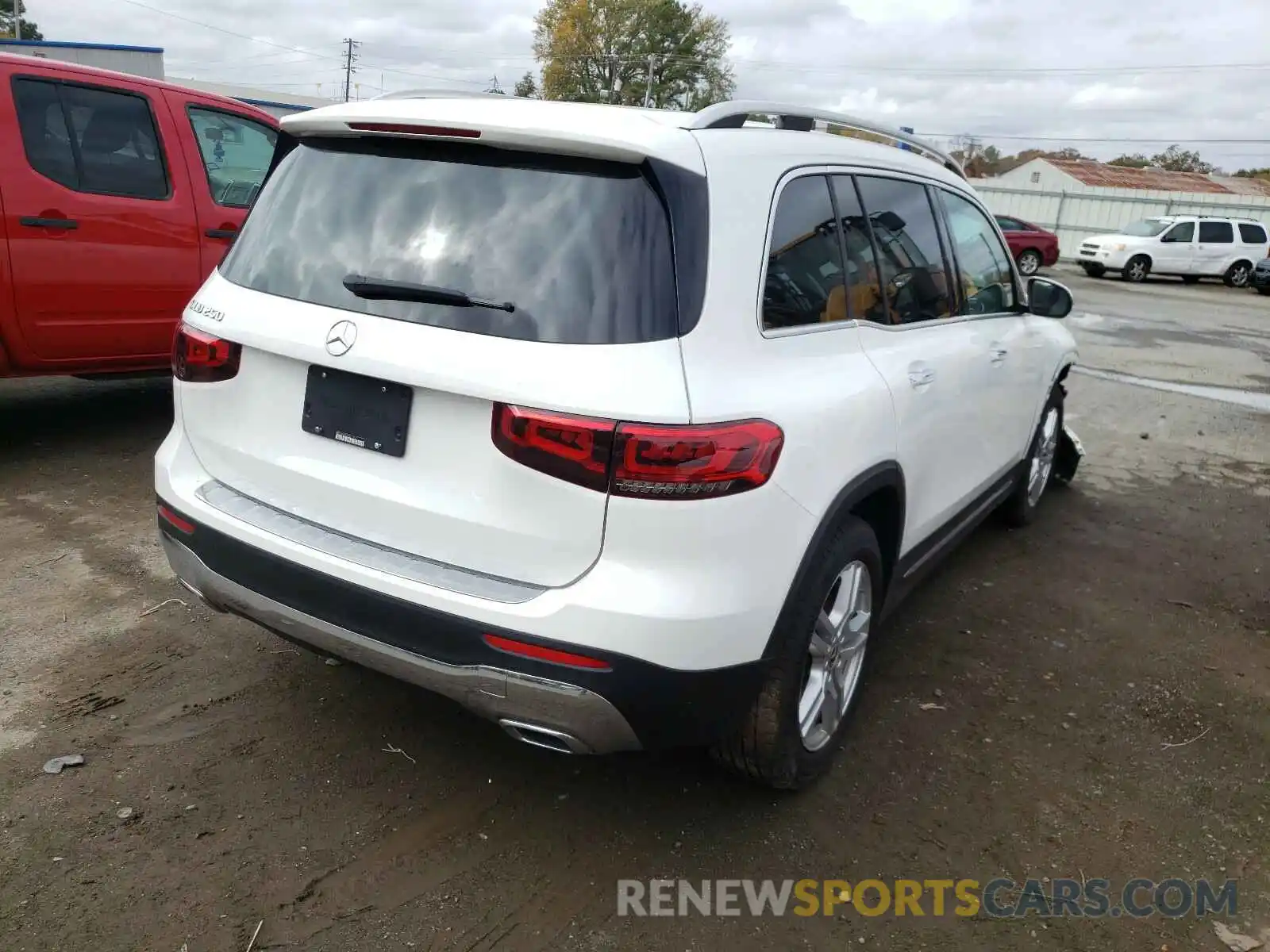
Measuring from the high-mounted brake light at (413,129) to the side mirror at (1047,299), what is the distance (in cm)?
322

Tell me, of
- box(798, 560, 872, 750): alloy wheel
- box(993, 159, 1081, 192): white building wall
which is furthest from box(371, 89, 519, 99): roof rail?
box(993, 159, 1081, 192): white building wall

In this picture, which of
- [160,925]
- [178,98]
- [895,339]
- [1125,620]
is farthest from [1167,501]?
[178,98]

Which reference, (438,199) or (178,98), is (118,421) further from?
(438,199)

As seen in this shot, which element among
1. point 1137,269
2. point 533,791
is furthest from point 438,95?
point 1137,269

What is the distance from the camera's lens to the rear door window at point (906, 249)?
3195 mm

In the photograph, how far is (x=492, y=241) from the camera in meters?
2.35

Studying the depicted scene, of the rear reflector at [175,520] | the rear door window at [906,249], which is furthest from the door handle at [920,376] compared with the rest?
the rear reflector at [175,520]

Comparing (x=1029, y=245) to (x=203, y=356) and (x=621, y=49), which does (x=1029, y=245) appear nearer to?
(x=203, y=356)

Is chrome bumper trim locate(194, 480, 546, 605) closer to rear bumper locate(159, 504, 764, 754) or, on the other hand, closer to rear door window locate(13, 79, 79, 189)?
rear bumper locate(159, 504, 764, 754)

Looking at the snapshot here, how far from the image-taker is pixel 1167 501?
6180 mm

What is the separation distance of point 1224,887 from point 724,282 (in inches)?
84.2

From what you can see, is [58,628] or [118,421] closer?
[58,628]

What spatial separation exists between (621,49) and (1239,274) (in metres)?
45.8

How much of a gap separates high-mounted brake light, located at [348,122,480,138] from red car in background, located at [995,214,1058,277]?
A: 2461cm
